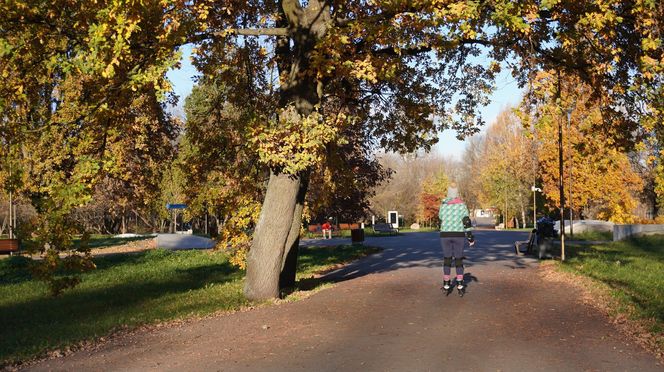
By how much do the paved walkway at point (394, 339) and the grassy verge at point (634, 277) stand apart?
622 mm

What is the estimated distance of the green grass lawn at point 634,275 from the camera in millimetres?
10233

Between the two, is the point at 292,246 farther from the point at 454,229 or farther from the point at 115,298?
the point at 115,298

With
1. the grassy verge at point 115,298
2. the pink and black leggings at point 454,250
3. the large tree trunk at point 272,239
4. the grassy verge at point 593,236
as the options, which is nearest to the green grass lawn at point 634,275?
the pink and black leggings at point 454,250

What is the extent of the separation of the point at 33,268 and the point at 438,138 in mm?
9080

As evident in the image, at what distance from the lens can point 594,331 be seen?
8.55m

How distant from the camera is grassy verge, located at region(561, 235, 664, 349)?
9727mm

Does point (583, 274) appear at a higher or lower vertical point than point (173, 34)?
lower

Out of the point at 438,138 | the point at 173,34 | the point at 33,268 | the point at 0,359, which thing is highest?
the point at 173,34

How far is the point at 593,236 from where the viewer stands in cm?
3584

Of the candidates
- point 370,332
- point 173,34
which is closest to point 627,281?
point 370,332

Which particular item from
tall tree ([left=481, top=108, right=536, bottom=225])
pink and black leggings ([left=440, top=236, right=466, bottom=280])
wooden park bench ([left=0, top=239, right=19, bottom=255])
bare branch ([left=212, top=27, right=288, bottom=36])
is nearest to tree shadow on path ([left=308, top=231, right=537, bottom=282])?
pink and black leggings ([left=440, top=236, right=466, bottom=280])

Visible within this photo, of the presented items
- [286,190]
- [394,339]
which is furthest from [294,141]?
[394,339]

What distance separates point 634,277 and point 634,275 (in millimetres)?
480

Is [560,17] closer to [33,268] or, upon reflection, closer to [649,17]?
[649,17]
